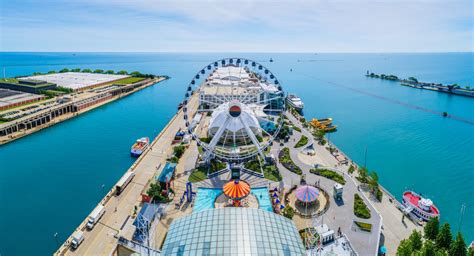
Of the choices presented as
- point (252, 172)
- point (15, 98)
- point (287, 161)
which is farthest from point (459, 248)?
point (15, 98)

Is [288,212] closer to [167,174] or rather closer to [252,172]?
[252,172]

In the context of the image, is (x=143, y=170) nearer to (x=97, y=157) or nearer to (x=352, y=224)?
(x=97, y=157)

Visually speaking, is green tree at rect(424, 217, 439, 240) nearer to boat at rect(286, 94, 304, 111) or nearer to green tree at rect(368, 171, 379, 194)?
green tree at rect(368, 171, 379, 194)

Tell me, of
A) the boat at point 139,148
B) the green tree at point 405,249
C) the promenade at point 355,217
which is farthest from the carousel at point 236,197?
the boat at point 139,148

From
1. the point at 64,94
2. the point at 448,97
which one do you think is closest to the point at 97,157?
the point at 64,94

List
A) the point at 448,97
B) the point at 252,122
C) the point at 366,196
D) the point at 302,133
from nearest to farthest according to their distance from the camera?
1. the point at 366,196
2. the point at 252,122
3. the point at 302,133
4. the point at 448,97

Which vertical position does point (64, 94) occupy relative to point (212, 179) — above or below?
above

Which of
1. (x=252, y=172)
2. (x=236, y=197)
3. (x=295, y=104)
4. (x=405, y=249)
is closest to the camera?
(x=405, y=249)
